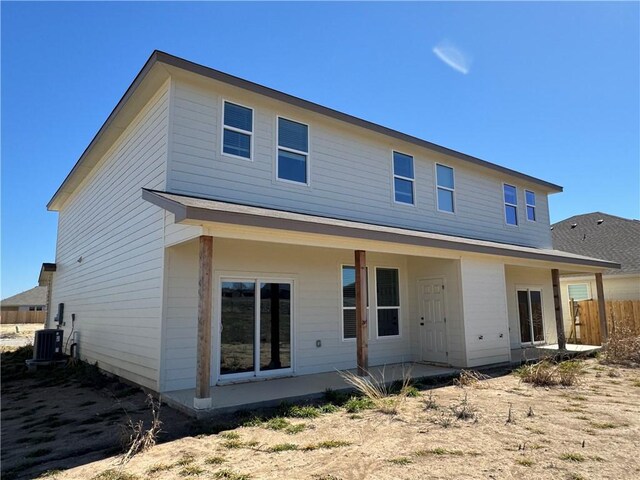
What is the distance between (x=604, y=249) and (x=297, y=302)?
57.5 ft

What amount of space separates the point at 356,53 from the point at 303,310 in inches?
274

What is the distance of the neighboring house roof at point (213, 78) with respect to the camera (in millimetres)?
8203

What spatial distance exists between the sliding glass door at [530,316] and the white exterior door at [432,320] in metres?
5.23

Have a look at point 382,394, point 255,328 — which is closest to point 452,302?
point 382,394

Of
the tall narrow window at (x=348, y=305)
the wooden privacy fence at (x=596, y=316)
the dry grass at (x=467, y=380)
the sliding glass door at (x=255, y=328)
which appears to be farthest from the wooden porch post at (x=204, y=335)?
the wooden privacy fence at (x=596, y=316)

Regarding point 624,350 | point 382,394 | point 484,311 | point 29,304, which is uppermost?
point 29,304

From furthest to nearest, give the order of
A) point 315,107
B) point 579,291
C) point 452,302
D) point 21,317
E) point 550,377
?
point 21,317 < point 579,291 < point 452,302 < point 315,107 < point 550,377

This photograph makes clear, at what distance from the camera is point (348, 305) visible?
10703mm

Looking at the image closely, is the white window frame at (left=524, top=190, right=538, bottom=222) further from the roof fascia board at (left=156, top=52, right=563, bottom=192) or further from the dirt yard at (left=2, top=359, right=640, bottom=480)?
the dirt yard at (left=2, top=359, right=640, bottom=480)

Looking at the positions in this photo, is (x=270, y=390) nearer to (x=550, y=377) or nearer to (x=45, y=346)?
(x=550, y=377)

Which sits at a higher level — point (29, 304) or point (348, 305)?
point (29, 304)

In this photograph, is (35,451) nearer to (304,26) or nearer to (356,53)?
(304,26)

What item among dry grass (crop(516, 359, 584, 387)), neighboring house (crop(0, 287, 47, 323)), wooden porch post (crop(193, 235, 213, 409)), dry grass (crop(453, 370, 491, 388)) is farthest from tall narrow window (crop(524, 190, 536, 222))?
neighboring house (crop(0, 287, 47, 323))

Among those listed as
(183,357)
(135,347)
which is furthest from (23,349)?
(183,357)
